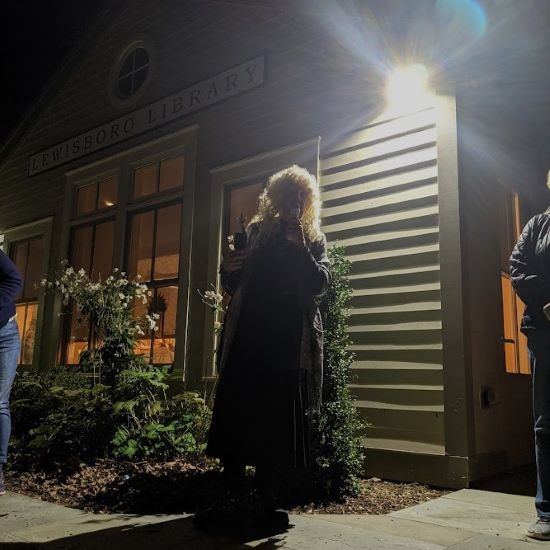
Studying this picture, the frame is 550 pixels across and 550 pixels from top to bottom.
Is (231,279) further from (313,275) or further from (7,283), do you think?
(7,283)

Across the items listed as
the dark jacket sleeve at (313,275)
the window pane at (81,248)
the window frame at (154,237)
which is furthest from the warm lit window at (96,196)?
the dark jacket sleeve at (313,275)

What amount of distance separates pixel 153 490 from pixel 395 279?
7.47 ft

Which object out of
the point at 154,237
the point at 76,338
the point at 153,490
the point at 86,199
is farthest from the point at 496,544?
the point at 86,199

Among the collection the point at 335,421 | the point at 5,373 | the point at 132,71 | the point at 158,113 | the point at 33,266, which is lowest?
the point at 335,421

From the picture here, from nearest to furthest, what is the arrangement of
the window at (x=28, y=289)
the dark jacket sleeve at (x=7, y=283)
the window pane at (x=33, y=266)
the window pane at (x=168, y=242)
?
1. the dark jacket sleeve at (x=7, y=283)
2. the window pane at (x=168, y=242)
3. the window at (x=28, y=289)
4. the window pane at (x=33, y=266)

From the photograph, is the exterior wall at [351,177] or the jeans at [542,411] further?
the exterior wall at [351,177]

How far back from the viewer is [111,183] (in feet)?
24.6

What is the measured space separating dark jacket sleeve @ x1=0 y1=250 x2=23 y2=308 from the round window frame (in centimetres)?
429

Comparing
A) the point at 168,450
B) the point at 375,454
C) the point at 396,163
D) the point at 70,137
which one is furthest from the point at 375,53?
the point at 70,137

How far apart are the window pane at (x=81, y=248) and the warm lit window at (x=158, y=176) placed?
3.36ft

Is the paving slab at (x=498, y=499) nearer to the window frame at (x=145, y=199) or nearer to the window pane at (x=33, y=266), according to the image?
the window frame at (x=145, y=199)

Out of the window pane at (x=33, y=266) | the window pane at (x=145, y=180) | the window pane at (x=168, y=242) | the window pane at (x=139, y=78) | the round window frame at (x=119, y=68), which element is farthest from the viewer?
the window pane at (x=33, y=266)

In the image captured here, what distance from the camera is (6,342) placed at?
11.1ft

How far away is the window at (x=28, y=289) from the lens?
8039 millimetres
